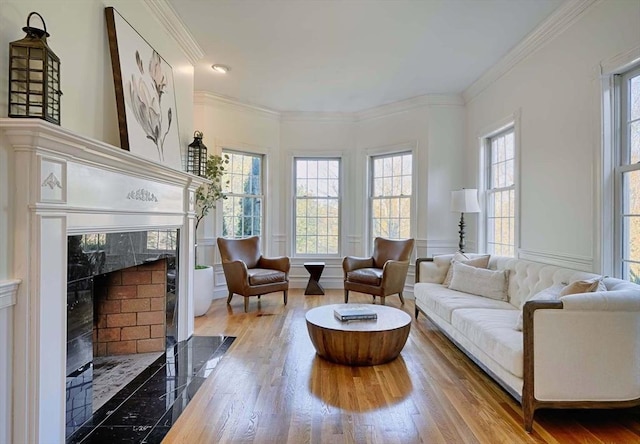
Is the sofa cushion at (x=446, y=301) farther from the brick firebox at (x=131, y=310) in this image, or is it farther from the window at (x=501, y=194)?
the brick firebox at (x=131, y=310)

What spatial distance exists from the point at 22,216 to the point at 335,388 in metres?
2.05

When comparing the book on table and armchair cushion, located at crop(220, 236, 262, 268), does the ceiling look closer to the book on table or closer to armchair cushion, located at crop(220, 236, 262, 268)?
armchair cushion, located at crop(220, 236, 262, 268)

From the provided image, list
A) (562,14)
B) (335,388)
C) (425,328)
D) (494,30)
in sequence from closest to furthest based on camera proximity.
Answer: (335,388) < (562,14) < (494,30) < (425,328)

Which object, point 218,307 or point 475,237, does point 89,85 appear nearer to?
point 218,307

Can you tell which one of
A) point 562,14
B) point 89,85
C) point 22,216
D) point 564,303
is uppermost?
point 562,14

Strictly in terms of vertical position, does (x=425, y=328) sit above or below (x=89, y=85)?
below

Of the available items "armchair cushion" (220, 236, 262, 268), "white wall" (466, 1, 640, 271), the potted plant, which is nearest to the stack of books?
"white wall" (466, 1, 640, 271)

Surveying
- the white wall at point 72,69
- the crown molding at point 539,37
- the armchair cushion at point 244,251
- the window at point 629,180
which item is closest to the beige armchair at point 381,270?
the armchair cushion at point 244,251

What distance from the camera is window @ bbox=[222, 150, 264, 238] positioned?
561 cm

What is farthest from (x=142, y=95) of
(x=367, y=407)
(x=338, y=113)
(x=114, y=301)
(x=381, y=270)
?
(x=338, y=113)

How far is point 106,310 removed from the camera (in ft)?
9.43

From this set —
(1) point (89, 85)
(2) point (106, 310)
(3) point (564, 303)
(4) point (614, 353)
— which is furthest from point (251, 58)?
(4) point (614, 353)

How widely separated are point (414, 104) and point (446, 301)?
3239mm

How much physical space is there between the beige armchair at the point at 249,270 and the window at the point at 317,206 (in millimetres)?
1113
